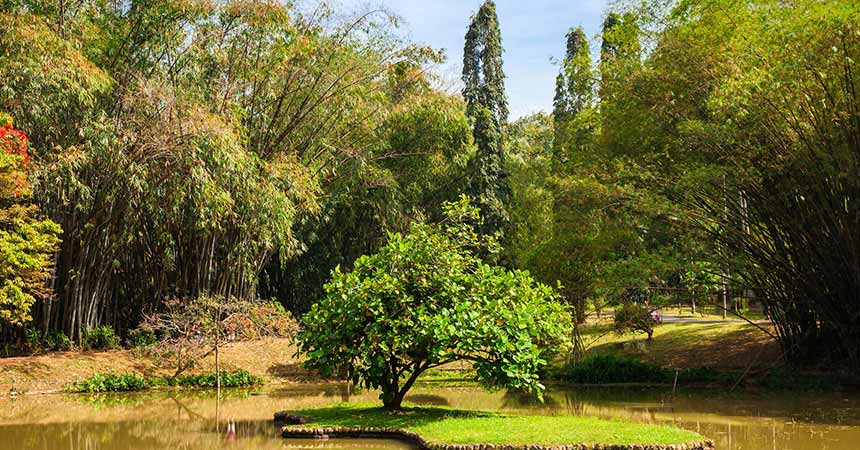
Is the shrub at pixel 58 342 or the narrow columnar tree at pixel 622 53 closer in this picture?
the narrow columnar tree at pixel 622 53

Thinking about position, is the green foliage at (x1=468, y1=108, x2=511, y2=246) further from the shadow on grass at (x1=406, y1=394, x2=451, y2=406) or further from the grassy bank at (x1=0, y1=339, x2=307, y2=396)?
the shadow on grass at (x1=406, y1=394, x2=451, y2=406)

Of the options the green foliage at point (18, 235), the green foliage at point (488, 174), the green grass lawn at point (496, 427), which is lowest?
the green grass lawn at point (496, 427)

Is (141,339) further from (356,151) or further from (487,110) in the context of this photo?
(487,110)

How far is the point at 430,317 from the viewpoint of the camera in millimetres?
11867

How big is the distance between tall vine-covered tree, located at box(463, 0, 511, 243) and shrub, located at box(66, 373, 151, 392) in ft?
45.1

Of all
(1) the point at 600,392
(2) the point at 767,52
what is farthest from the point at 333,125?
(2) the point at 767,52

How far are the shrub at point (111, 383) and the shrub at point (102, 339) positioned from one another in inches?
73.8

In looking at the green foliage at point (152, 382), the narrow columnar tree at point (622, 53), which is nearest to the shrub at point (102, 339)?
the green foliage at point (152, 382)

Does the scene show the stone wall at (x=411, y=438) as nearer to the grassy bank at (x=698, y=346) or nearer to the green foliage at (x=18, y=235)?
the green foliage at (x=18, y=235)

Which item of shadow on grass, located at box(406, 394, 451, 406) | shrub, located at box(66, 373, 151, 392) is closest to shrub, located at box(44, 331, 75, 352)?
shrub, located at box(66, 373, 151, 392)

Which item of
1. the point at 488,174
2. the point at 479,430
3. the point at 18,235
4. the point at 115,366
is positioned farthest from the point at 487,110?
the point at 479,430

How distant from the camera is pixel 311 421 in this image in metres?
12.8

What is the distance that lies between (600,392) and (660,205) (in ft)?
13.0

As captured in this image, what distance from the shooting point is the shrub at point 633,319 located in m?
19.1
